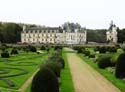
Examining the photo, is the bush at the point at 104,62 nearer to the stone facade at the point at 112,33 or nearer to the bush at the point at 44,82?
the bush at the point at 44,82

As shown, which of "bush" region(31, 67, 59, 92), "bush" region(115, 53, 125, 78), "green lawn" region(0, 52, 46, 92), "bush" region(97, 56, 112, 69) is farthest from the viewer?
"bush" region(97, 56, 112, 69)

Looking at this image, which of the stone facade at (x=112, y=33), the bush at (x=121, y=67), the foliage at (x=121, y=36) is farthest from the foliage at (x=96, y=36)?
the bush at (x=121, y=67)

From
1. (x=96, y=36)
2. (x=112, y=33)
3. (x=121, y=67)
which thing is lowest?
(x=121, y=67)

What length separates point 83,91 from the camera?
49.5 feet

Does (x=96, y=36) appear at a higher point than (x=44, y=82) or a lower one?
higher

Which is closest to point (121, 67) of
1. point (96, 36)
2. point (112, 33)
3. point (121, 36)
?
point (121, 36)

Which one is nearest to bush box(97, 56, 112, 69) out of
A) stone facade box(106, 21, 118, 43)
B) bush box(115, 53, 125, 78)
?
bush box(115, 53, 125, 78)

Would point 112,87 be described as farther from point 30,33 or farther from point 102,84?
point 30,33

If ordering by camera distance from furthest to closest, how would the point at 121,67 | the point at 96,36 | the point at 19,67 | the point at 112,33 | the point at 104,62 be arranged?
the point at 96,36
the point at 112,33
the point at 19,67
the point at 104,62
the point at 121,67

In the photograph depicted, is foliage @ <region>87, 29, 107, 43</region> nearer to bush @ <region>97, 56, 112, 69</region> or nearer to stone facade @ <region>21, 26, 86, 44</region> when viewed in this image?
stone facade @ <region>21, 26, 86, 44</region>

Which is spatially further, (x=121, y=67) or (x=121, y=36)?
(x=121, y=36)

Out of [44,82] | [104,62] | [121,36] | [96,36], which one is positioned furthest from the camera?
[96,36]

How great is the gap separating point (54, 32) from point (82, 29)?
12.4 m

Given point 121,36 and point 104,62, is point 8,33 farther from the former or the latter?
point 104,62
